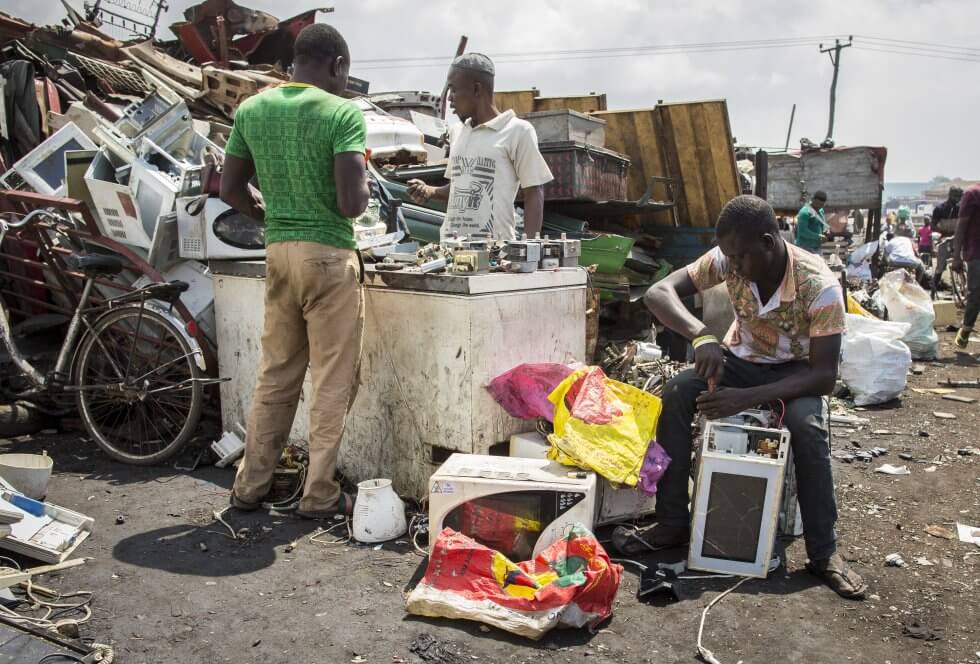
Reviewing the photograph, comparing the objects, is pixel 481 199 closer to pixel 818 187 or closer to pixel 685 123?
pixel 685 123

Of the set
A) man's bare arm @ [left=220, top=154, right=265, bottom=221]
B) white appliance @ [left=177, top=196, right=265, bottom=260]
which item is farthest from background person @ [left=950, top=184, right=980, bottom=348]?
man's bare arm @ [left=220, top=154, right=265, bottom=221]

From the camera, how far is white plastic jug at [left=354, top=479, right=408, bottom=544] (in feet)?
10.9

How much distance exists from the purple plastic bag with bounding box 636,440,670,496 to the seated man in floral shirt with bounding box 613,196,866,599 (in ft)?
0.17

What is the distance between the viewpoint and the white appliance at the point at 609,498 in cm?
338

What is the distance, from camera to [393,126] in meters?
6.91

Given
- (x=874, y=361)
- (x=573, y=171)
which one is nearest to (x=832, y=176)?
(x=874, y=361)

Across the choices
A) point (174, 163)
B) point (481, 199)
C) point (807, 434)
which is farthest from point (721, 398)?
point (174, 163)

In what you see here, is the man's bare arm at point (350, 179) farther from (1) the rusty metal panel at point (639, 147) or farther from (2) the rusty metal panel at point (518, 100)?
(2) the rusty metal panel at point (518, 100)

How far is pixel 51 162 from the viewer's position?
5.40 metres

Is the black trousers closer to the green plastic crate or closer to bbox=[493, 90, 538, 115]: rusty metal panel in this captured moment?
the green plastic crate

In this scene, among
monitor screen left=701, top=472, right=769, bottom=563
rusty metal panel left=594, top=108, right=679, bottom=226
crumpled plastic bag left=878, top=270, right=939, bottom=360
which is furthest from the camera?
crumpled plastic bag left=878, top=270, right=939, bottom=360

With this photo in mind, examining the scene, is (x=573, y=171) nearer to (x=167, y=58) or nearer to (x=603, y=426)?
(x=603, y=426)

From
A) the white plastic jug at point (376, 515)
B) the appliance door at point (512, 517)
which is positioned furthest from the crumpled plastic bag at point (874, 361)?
the white plastic jug at point (376, 515)

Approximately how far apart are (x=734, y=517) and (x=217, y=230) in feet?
10.2
